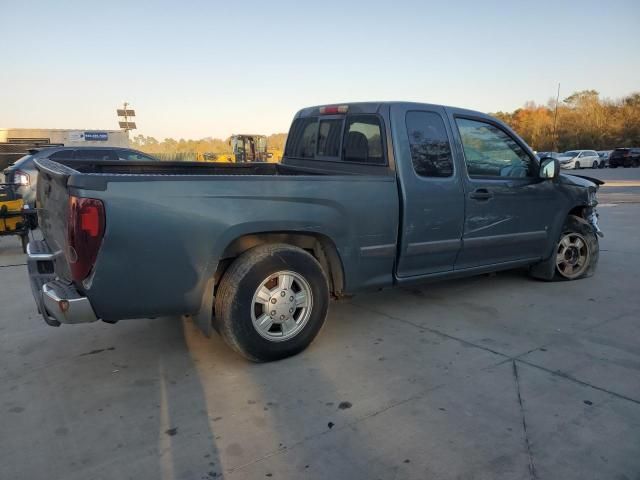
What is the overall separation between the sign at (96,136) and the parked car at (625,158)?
124 ft

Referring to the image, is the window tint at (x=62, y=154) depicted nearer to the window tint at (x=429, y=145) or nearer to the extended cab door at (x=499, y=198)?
the window tint at (x=429, y=145)

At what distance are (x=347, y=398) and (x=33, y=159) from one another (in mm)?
7974

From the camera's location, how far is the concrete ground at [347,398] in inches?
93.0

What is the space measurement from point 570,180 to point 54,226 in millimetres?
5006

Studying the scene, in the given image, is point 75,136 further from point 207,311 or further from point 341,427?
point 341,427

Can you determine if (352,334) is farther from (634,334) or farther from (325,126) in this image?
(634,334)

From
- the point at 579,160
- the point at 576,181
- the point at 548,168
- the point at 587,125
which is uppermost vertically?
the point at 587,125

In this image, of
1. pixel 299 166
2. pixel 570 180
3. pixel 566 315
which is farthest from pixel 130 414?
pixel 570 180

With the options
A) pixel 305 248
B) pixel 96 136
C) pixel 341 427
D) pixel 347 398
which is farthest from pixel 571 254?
pixel 96 136

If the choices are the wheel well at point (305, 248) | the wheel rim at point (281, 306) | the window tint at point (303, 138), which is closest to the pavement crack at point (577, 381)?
the wheel well at point (305, 248)

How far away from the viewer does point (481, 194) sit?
4.42m

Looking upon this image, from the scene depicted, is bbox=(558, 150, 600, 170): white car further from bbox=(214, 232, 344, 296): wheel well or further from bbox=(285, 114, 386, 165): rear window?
bbox=(214, 232, 344, 296): wheel well

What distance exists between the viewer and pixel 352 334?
4035mm

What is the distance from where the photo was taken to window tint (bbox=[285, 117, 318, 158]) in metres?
4.85
